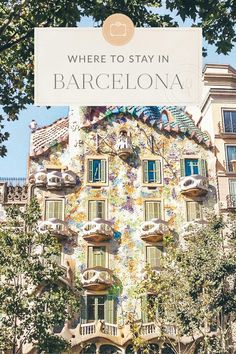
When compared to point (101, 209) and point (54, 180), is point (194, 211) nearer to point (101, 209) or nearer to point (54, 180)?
point (101, 209)

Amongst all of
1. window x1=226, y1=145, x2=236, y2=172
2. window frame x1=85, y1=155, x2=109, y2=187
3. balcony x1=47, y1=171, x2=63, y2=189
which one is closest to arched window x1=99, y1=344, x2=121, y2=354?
window frame x1=85, y1=155, x2=109, y2=187

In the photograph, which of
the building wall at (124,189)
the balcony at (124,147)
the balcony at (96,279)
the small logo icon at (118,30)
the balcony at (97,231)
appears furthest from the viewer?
the balcony at (124,147)

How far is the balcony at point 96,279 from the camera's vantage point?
90.4 feet

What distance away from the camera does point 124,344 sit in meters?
26.7

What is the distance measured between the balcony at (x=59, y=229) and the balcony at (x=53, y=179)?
7.05 feet

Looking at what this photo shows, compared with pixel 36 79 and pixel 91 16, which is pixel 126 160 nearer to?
pixel 91 16

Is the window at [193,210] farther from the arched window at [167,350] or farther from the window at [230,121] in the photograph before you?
the arched window at [167,350]

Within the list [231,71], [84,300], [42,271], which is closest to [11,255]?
[42,271]

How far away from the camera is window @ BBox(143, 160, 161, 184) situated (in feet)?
101

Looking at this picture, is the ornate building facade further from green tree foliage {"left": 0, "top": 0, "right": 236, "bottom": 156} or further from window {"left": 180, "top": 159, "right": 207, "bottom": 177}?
green tree foliage {"left": 0, "top": 0, "right": 236, "bottom": 156}

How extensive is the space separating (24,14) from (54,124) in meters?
25.6

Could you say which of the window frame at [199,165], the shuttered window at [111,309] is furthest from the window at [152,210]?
the shuttered window at [111,309]

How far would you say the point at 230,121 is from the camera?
32281 mm

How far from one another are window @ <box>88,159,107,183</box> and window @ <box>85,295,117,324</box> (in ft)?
21.2
